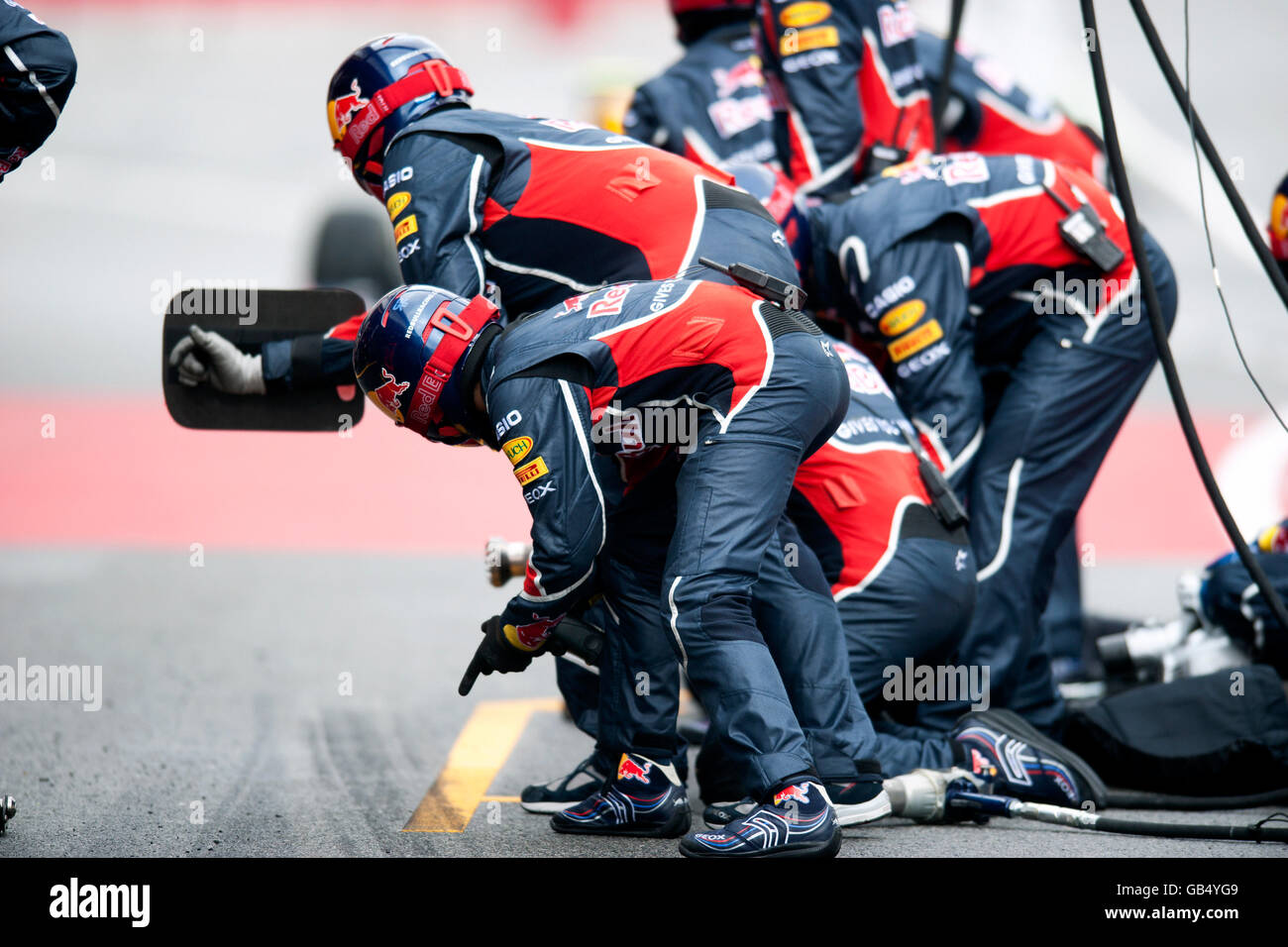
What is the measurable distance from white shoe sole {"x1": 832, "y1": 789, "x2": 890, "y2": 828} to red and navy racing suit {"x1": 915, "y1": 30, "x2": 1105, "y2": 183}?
10.9 feet

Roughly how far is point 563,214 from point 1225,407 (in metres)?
8.56

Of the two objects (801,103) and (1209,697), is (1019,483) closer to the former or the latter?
(1209,697)

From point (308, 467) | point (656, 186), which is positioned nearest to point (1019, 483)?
point (656, 186)

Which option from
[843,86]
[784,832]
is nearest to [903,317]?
[843,86]

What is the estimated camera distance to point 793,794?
11.1ft

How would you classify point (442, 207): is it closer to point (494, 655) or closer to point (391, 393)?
point (391, 393)

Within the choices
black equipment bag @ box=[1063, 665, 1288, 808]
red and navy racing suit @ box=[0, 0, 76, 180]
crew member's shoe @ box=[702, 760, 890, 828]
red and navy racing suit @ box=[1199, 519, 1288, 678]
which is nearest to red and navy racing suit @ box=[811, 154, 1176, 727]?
black equipment bag @ box=[1063, 665, 1288, 808]

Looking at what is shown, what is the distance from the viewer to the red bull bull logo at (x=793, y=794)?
11.1ft

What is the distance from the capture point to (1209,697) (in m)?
4.39
